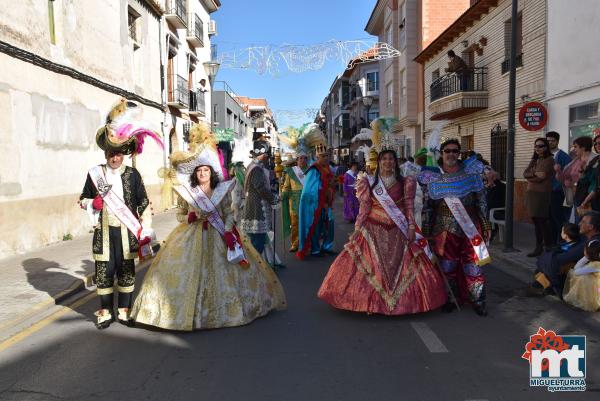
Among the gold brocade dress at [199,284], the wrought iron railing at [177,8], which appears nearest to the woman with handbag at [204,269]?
the gold brocade dress at [199,284]

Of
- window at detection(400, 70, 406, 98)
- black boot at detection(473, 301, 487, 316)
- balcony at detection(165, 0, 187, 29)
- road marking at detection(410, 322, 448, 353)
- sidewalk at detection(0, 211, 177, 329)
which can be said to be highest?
balcony at detection(165, 0, 187, 29)

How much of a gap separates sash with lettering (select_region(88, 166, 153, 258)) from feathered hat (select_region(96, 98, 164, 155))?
0.88 feet

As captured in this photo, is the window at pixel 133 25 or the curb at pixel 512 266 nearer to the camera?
the curb at pixel 512 266

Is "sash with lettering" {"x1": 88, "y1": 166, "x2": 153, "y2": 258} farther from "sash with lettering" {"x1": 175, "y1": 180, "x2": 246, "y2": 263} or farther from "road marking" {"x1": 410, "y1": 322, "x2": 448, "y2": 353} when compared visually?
"road marking" {"x1": 410, "y1": 322, "x2": 448, "y2": 353}

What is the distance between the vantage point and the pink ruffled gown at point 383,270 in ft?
17.3

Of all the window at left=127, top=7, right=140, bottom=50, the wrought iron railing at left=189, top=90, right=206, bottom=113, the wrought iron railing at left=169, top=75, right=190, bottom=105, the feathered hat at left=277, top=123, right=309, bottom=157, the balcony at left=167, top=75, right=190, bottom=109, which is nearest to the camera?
the feathered hat at left=277, top=123, right=309, bottom=157

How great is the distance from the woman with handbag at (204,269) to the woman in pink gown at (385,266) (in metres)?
0.81

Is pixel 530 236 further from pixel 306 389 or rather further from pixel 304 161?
pixel 306 389

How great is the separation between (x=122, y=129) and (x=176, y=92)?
17.8 meters

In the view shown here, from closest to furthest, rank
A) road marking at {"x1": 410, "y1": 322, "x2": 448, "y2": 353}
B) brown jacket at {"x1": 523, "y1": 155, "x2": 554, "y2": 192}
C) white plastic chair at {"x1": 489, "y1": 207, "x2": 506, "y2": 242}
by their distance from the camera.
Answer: road marking at {"x1": 410, "y1": 322, "x2": 448, "y2": 353} < brown jacket at {"x1": 523, "y1": 155, "x2": 554, "y2": 192} < white plastic chair at {"x1": 489, "y1": 207, "x2": 506, "y2": 242}

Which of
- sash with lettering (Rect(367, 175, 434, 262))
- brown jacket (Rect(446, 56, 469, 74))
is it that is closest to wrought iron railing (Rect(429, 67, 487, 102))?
brown jacket (Rect(446, 56, 469, 74))

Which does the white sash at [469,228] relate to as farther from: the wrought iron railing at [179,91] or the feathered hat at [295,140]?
the wrought iron railing at [179,91]

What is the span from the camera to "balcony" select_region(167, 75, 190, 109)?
2179 centimetres

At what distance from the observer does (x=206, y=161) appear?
5.47 m
